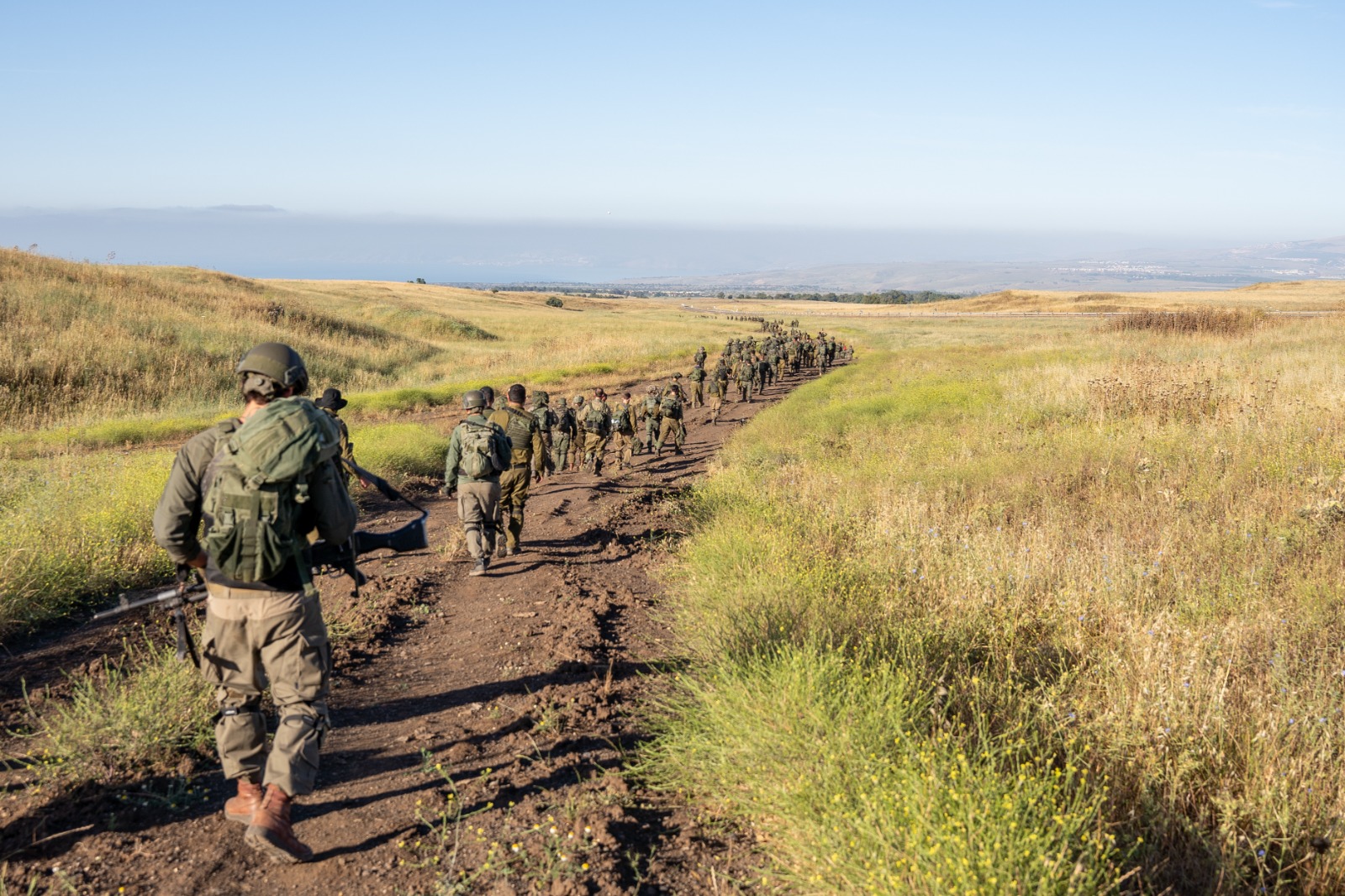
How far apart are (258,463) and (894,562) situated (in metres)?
4.73

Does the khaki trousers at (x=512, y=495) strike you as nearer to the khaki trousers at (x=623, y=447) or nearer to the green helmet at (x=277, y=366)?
the green helmet at (x=277, y=366)

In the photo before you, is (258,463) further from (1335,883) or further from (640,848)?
(1335,883)

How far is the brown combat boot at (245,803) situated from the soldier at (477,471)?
436 centimetres

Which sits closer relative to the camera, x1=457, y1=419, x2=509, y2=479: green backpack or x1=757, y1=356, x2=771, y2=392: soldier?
x1=457, y1=419, x2=509, y2=479: green backpack

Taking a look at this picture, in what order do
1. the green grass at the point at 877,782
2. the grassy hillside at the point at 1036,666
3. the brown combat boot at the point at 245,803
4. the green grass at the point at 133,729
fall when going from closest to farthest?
the green grass at the point at 877,782 → the grassy hillside at the point at 1036,666 → the brown combat boot at the point at 245,803 → the green grass at the point at 133,729

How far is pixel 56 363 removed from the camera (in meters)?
19.7

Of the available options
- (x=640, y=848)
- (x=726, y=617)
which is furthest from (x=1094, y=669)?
(x=640, y=848)

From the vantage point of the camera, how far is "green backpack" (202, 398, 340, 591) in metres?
3.28

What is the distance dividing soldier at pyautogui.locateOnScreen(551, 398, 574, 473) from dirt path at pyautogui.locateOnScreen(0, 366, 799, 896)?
21.4ft

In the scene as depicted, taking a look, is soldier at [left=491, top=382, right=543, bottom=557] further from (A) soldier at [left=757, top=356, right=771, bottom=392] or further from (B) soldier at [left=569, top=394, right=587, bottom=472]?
(A) soldier at [left=757, top=356, right=771, bottom=392]

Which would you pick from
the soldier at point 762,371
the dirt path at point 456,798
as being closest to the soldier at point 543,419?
the dirt path at point 456,798

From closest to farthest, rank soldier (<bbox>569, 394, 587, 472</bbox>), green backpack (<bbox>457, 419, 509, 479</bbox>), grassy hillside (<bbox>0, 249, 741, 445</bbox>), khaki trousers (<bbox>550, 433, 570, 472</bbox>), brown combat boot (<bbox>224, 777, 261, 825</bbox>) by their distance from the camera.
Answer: brown combat boot (<bbox>224, 777, 261, 825</bbox>)
green backpack (<bbox>457, 419, 509, 479</bbox>)
khaki trousers (<bbox>550, 433, 570, 472</bbox>)
soldier (<bbox>569, 394, 587, 472</bbox>)
grassy hillside (<bbox>0, 249, 741, 445</bbox>)

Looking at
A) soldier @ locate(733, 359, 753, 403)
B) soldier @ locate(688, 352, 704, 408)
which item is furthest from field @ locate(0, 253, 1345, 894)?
soldier @ locate(733, 359, 753, 403)

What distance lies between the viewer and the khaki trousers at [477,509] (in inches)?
313
